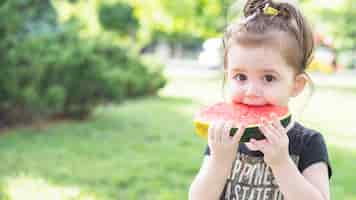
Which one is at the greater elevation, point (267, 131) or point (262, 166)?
point (267, 131)

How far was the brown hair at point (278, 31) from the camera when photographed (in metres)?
2.11

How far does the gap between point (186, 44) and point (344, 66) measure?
18.7m

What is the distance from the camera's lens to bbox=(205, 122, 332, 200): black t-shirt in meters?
2.20

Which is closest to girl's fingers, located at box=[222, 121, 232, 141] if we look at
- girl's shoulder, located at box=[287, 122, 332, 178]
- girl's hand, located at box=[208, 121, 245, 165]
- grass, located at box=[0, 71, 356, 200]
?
girl's hand, located at box=[208, 121, 245, 165]

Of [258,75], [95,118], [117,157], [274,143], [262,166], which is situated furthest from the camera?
[95,118]

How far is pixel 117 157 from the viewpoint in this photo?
22.4ft

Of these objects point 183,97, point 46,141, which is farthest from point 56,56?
point 183,97

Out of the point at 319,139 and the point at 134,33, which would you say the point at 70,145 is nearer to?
the point at 319,139

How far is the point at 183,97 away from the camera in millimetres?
15648

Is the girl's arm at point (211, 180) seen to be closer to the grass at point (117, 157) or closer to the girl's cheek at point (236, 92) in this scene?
the girl's cheek at point (236, 92)

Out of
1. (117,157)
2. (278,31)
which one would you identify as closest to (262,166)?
(278,31)

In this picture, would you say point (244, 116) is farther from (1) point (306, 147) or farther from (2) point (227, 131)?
(1) point (306, 147)

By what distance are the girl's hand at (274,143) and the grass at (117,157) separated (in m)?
0.98

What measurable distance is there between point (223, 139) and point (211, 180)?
21 cm
